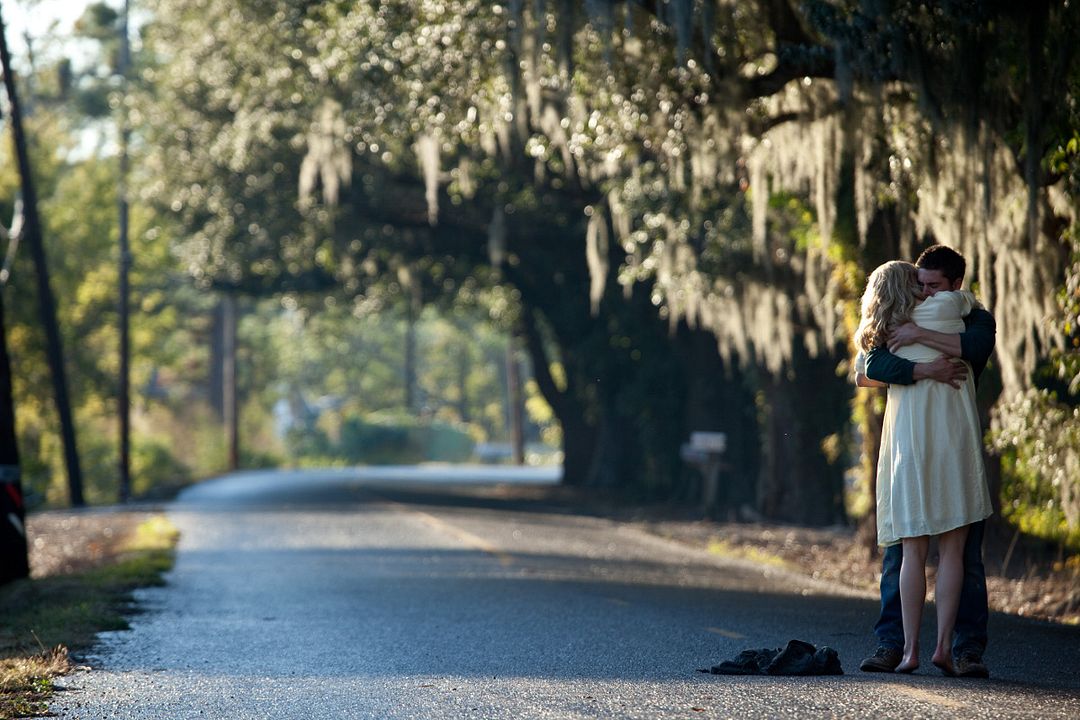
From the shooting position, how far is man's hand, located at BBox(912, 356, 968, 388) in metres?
7.70

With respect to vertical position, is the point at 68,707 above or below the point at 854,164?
below

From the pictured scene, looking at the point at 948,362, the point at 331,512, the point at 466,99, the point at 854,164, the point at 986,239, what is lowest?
the point at 331,512

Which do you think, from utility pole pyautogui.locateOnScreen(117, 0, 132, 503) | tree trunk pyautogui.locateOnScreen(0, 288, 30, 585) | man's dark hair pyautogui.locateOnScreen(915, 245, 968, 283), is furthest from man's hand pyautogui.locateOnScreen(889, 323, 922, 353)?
utility pole pyautogui.locateOnScreen(117, 0, 132, 503)

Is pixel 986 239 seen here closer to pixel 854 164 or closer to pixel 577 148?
pixel 854 164

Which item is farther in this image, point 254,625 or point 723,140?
point 723,140

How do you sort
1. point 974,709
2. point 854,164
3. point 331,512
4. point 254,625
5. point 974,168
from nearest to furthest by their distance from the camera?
point 974,709
point 254,625
point 974,168
point 854,164
point 331,512

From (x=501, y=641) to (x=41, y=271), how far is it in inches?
783

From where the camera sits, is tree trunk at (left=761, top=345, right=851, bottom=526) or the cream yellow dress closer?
the cream yellow dress

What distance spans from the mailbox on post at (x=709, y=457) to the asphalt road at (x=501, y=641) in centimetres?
542

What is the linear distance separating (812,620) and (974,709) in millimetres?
4195

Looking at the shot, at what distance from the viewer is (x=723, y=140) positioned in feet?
52.3

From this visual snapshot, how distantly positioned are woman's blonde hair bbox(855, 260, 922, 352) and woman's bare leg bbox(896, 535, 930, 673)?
3.19 feet

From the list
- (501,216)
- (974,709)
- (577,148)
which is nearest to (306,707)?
(974,709)

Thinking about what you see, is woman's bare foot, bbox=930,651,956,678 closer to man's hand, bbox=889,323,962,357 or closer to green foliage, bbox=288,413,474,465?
man's hand, bbox=889,323,962,357
